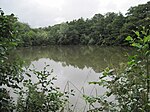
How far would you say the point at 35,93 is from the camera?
2570mm

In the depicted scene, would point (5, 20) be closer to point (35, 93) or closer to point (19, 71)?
point (19, 71)

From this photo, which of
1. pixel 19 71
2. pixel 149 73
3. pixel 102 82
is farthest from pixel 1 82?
pixel 149 73

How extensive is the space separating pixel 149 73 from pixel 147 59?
163 millimetres

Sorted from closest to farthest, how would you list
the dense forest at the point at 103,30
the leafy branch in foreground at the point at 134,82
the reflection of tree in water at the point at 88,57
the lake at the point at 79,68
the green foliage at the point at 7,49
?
the leafy branch in foreground at the point at 134,82 < the green foliage at the point at 7,49 < the lake at the point at 79,68 < the reflection of tree in water at the point at 88,57 < the dense forest at the point at 103,30

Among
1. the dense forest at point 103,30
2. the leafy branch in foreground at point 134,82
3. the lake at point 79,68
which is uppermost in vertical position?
the dense forest at point 103,30

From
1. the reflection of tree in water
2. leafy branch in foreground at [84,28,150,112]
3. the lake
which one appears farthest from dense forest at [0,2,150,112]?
the reflection of tree in water

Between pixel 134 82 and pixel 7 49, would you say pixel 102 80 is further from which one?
pixel 7 49

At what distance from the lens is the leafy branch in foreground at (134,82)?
1.52 metres

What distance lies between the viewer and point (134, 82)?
1.70m

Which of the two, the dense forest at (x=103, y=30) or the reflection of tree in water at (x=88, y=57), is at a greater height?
the dense forest at (x=103, y=30)

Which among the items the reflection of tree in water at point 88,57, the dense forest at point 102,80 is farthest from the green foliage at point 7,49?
the reflection of tree in water at point 88,57

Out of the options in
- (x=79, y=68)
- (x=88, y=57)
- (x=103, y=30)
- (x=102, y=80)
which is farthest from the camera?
(x=103, y=30)

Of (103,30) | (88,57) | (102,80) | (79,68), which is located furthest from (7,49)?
(103,30)

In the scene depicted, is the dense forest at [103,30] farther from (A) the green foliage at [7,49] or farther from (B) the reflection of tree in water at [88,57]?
(A) the green foliage at [7,49]
